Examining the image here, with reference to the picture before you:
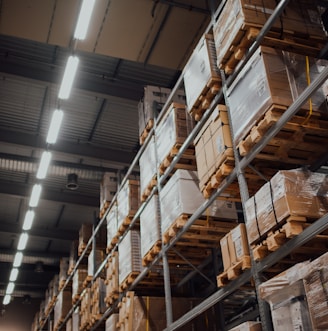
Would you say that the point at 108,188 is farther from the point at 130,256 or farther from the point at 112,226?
the point at 130,256

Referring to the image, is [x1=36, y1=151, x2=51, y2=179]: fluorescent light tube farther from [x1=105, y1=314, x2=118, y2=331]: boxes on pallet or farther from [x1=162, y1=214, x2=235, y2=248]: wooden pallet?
[x1=162, y1=214, x2=235, y2=248]: wooden pallet

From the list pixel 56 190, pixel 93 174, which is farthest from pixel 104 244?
pixel 56 190

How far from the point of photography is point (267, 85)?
522 cm

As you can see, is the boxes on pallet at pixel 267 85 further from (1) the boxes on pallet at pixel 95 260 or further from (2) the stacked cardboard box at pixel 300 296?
(1) the boxes on pallet at pixel 95 260

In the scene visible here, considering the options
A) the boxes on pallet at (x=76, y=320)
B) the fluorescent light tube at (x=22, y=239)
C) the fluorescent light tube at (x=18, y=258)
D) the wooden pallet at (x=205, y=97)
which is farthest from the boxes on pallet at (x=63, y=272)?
the wooden pallet at (x=205, y=97)

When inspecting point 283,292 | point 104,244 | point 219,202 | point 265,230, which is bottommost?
point 283,292

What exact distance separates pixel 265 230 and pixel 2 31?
662 cm

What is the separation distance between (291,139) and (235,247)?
56.2 inches

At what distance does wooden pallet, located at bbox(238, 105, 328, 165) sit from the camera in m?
5.26

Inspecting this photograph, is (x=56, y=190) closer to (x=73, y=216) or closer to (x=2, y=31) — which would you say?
(x=73, y=216)

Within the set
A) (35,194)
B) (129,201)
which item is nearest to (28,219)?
(35,194)

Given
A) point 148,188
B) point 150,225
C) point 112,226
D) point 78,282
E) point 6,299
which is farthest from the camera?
point 6,299

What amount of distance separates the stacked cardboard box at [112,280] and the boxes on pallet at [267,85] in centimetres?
533

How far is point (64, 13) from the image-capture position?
8812 mm
